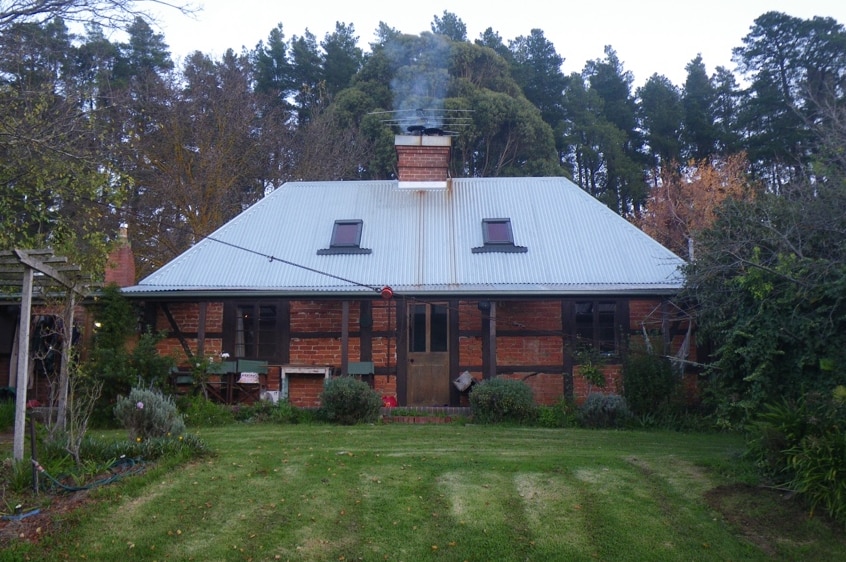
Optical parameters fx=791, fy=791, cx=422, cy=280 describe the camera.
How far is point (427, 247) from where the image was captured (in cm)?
1602

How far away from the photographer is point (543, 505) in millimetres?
7434

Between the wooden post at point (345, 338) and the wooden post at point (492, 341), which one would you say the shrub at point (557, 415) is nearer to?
the wooden post at point (492, 341)

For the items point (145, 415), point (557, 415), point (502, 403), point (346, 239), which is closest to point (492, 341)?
point (502, 403)

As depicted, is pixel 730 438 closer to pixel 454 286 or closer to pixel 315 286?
pixel 454 286

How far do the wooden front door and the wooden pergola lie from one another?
6.55m

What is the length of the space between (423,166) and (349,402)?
24.7 feet

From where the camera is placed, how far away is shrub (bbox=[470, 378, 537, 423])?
12727 millimetres

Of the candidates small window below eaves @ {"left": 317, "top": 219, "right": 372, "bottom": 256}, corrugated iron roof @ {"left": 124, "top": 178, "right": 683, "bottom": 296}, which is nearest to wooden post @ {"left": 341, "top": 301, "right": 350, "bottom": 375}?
corrugated iron roof @ {"left": 124, "top": 178, "right": 683, "bottom": 296}

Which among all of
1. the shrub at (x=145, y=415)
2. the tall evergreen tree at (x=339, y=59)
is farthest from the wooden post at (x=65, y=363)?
the tall evergreen tree at (x=339, y=59)

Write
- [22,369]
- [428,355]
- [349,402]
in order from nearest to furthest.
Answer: [22,369] → [349,402] → [428,355]

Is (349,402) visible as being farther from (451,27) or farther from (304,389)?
(451,27)

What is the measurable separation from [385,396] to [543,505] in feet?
24.5

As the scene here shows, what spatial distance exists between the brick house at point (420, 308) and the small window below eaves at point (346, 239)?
0.14 feet

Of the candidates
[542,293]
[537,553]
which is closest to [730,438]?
[542,293]
